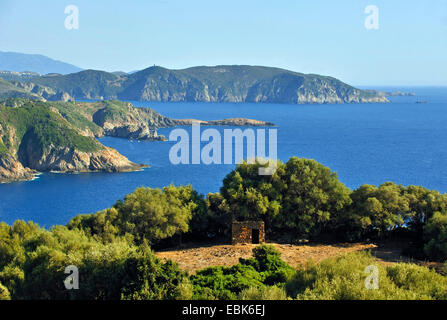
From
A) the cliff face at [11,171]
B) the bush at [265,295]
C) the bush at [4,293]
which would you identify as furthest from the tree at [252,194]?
the cliff face at [11,171]

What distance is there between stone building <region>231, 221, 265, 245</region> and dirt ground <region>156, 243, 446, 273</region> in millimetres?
656

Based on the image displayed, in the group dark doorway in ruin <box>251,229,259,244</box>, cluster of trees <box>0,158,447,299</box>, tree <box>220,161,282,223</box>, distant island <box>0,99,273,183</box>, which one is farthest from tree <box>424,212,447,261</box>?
distant island <box>0,99,273,183</box>

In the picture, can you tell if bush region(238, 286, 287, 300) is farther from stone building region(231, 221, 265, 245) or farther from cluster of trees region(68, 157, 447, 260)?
cluster of trees region(68, 157, 447, 260)

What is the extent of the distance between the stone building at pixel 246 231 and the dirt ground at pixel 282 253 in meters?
0.66

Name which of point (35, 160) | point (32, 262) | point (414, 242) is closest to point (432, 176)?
point (414, 242)

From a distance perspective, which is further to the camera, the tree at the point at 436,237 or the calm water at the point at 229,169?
the calm water at the point at 229,169

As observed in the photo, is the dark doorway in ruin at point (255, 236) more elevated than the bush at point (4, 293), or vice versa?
the bush at point (4, 293)

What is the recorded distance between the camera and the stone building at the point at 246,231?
90.8 ft

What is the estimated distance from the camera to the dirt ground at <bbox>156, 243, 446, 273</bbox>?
925 inches

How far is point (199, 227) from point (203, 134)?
339 feet

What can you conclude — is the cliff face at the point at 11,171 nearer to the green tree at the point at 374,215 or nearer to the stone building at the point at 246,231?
the stone building at the point at 246,231

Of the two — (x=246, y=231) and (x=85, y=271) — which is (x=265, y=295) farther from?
(x=246, y=231)

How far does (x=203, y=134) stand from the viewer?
438ft

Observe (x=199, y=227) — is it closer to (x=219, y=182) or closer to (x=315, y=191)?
(x=315, y=191)
